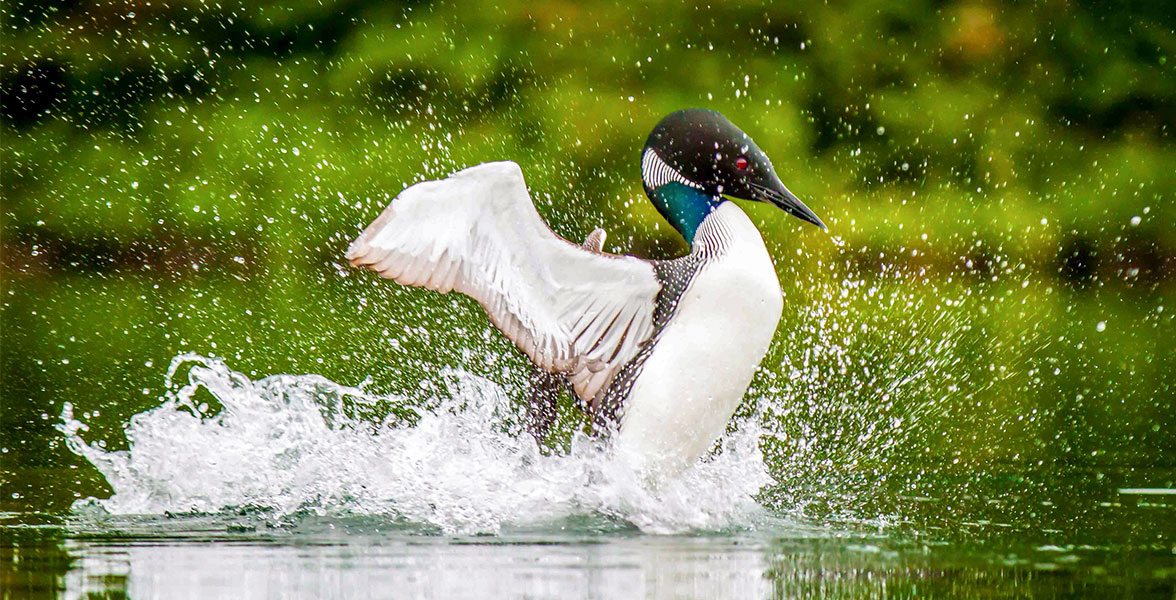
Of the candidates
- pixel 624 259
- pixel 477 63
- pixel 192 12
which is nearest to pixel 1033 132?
pixel 477 63

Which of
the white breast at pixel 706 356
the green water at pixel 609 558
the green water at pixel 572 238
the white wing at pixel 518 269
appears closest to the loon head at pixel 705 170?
the white breast at pixel 706 356

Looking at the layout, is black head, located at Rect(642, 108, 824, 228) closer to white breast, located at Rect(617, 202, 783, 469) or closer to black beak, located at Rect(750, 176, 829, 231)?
black beak, located at Rect(750, 176, 829, 231)

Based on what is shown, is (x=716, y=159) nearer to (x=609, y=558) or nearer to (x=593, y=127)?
(x=609, y=558)

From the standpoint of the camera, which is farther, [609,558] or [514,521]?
[514,521]

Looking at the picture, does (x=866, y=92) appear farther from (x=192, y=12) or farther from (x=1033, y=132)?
(x=192, y=12)

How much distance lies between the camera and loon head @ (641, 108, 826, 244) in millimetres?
6184

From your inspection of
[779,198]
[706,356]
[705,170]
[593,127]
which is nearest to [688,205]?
[705,170]

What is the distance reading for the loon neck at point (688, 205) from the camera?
6176mm

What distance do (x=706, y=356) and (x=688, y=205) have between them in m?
0.64

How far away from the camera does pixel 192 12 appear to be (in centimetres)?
1902

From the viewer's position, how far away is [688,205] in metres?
6.20

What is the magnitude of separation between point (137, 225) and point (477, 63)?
4085 millimetres

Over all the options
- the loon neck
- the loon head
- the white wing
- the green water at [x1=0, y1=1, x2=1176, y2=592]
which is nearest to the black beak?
the loon head

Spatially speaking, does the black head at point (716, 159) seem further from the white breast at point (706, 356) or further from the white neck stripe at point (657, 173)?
the white breast at point (706, 356)
